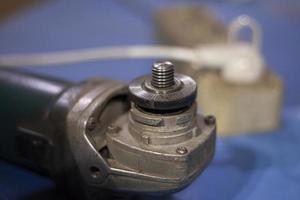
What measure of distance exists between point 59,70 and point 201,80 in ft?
1.06

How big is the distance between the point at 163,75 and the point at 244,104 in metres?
0.29

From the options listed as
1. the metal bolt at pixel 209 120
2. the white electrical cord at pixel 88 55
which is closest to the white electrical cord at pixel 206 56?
the white electrical cord at pixel 88 55

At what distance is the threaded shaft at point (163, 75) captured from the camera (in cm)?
45

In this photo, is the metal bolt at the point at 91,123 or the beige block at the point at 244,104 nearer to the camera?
the metal bolt at the point at 91,123

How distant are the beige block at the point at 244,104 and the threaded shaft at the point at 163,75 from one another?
10.6 inches

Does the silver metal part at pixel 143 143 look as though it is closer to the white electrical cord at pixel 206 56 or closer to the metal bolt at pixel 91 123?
the metal bolt at pixel 91 123

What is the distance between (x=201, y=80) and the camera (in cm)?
75

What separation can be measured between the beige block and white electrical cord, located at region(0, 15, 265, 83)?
22mm

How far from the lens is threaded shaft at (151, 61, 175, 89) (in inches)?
17.8

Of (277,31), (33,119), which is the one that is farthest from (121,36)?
(33,119)

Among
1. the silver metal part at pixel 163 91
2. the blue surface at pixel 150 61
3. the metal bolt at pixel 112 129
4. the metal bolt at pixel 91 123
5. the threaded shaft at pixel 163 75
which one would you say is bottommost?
the blue surface at pixel 150 61

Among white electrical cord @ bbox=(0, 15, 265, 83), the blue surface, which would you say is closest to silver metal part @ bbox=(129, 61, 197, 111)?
the blue surface

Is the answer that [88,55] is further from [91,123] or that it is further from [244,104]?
[91,123]

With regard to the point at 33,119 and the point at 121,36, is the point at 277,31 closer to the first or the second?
the point at 121,36
